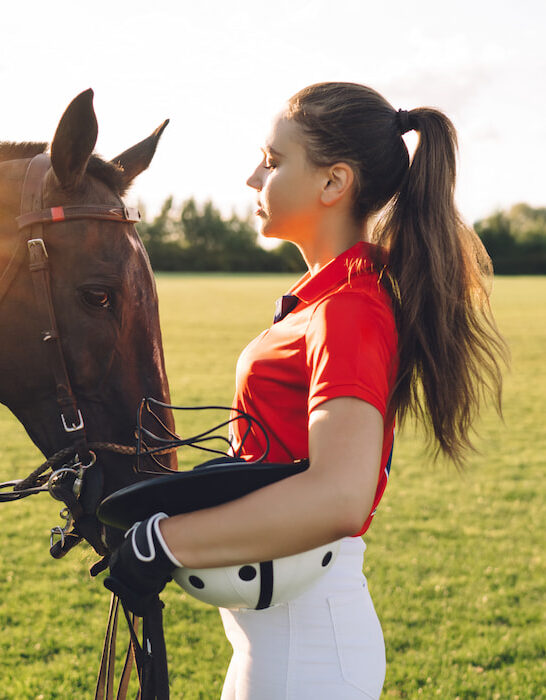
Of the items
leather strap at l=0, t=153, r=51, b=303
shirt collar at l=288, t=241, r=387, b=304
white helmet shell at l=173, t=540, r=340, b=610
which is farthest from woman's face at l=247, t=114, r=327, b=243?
white helmet shell at l=173, t=540, r=340, b=610

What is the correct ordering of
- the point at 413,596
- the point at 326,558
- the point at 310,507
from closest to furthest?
the point at 310,507 < the point at 326,558 < the point at 413,596

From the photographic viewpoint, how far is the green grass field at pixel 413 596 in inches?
156

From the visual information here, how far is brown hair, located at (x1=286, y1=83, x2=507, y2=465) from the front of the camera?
65.8 inches

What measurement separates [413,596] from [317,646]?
3.67 meters

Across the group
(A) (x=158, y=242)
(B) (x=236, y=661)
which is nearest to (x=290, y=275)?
(A) (x=158, y=242)

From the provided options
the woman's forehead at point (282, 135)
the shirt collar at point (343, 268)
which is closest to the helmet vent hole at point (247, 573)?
the shirt collar at point (343, 268)

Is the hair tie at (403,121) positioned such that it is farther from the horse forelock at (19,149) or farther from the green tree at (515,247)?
the green tree at (515,247)

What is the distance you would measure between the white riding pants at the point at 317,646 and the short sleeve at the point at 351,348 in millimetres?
551

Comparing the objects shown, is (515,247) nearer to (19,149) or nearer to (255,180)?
(19,149)

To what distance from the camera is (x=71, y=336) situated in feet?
6.41

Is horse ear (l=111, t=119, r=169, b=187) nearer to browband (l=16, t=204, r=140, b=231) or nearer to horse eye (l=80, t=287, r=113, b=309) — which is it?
browband (l=16, t=204, r=140, b=231)

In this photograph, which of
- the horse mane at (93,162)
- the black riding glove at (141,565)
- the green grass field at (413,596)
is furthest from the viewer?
the green grass field at (413,596)

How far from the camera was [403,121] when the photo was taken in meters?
1.81

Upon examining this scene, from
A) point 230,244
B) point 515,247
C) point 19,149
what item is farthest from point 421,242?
point 515,247
